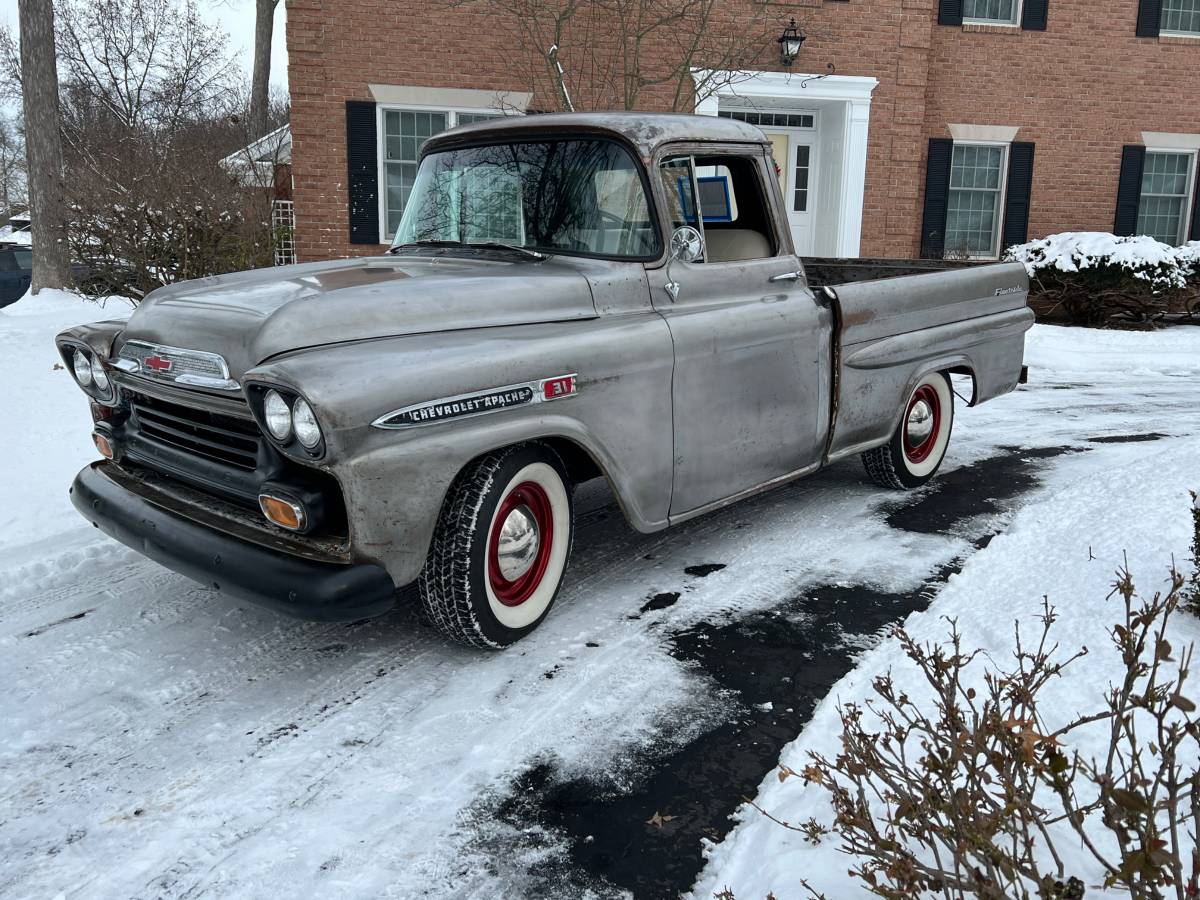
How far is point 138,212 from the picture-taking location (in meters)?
10.5

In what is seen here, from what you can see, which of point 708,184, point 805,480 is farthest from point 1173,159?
point 708,184

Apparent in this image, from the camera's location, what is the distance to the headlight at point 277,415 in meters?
3.02

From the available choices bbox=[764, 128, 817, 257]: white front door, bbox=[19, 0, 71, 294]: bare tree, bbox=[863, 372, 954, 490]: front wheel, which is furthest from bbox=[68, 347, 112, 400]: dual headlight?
bbox=[19, 0, 71, 294]: bare tree

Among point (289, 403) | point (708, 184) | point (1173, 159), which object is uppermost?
point (1173, 159)

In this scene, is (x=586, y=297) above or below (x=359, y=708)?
above

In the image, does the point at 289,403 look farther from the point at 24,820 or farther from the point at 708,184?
the point at 708,184

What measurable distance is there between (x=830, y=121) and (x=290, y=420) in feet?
41.9

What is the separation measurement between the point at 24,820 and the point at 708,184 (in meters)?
3.73

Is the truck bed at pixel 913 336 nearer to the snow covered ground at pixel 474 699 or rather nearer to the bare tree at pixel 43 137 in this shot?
the snow covered ground at pixel 474 699

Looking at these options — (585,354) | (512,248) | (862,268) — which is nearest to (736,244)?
(512,248)

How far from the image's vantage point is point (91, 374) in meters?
4.02

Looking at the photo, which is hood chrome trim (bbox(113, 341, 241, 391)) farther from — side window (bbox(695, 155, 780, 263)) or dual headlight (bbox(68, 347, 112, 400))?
side window (bbox(695, 155, 780, 263))

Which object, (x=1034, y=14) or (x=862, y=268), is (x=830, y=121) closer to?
(x=1034, y=14)

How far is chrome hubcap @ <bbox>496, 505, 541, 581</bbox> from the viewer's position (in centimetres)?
363
